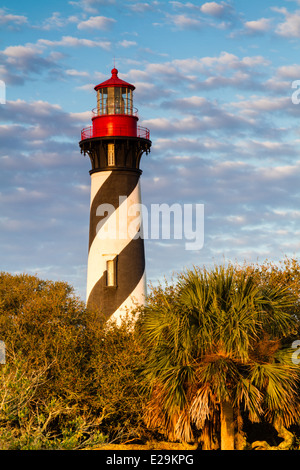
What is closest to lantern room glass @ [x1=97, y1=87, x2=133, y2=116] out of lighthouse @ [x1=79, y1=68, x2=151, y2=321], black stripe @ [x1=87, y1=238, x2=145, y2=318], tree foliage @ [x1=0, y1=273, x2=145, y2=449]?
lighthouse @ [x1=79, y1=68, x2=151, y2=321]

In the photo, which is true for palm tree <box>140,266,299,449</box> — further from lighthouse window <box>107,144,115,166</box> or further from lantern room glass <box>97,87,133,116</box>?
lantern room glass <box>97,87,133,116</box>

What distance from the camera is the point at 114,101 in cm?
3600

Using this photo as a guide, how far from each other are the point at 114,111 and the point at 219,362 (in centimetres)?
1803

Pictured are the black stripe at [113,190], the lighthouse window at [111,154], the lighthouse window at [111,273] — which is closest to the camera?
the lighthouse window at [111,273]

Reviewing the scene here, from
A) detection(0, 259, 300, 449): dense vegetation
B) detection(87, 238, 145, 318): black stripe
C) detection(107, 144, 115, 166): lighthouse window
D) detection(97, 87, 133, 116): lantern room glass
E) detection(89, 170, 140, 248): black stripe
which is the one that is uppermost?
detection(97, 87, 133, 116): lantern room glass

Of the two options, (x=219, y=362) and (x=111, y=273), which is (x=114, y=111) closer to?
(x=111, y=273)

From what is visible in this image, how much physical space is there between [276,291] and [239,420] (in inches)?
Answer: 167

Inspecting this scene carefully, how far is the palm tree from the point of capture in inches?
838

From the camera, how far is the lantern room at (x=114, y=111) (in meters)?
35.7
